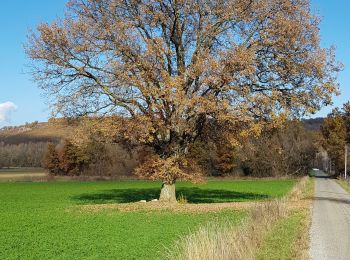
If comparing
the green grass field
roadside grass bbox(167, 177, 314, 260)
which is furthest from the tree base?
roadside grass bbox(167, 177, 314, 260)

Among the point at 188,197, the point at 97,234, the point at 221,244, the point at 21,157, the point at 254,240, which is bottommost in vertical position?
the point at 97,234

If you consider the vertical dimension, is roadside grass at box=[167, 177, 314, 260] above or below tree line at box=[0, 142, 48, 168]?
below

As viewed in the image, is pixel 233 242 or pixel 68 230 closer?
pixel 233 242

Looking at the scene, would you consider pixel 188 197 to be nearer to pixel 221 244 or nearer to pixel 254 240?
pixel 254 240

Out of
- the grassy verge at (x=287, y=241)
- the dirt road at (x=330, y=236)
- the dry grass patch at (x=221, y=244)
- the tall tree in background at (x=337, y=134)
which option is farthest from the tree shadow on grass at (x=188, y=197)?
the tall tree in background at (x=337, y=134)

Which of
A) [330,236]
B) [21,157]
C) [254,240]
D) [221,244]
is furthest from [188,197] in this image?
[21,157]

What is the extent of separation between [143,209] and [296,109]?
10465mm

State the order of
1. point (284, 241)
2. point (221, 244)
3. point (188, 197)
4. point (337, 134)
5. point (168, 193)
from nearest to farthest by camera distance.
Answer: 1. point (221, 244)
2. point (284, 241)
3. point (168, 193)
4. point (188, 197)
5. point (337, 134)

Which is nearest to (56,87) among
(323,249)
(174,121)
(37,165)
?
(174,121)

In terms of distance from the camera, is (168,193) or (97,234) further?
(168,193)

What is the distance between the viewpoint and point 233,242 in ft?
34.2

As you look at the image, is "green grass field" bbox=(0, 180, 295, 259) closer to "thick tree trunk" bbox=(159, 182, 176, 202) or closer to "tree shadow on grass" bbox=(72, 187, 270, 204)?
"thick tree trunk" bbox=(159, 182, 176, 202)

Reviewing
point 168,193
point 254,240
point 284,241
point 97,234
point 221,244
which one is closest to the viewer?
point 221,244

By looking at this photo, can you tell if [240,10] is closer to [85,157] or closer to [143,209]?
[143,209]
